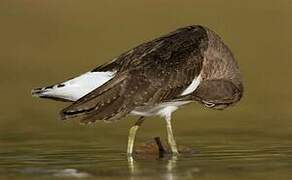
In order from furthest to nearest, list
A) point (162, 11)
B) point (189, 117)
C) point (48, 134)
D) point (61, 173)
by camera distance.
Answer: point (162, 11) → point (189, 117) → point (48, 134) → point (61, 173)

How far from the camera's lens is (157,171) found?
35.7ft

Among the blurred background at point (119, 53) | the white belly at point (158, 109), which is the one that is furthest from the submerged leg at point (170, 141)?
the blurred background at point (119, 53)

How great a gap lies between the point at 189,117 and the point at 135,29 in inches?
341

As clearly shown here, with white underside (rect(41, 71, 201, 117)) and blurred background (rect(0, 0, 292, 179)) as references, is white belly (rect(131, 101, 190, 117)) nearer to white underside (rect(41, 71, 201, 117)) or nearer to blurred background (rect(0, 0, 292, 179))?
white underside (rect(41, 71, 201, 117))

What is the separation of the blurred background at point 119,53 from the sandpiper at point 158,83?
2.28ft

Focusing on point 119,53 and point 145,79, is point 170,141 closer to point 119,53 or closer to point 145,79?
point 145,79

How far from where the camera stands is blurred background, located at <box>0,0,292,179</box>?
13.6 meters

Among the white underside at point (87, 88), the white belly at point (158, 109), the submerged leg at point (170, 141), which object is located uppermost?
the white underside at point (87, 88)

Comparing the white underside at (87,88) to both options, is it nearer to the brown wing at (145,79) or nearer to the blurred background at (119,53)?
the brown wing at (145,79)

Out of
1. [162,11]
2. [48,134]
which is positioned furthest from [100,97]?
[162,11]

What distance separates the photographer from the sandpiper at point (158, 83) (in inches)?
445

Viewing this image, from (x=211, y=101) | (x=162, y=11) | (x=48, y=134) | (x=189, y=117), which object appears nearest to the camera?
(x=211, y=101)

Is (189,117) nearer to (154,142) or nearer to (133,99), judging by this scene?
(154,142)

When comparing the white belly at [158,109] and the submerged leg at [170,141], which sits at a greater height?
the white belly at [158,109]
